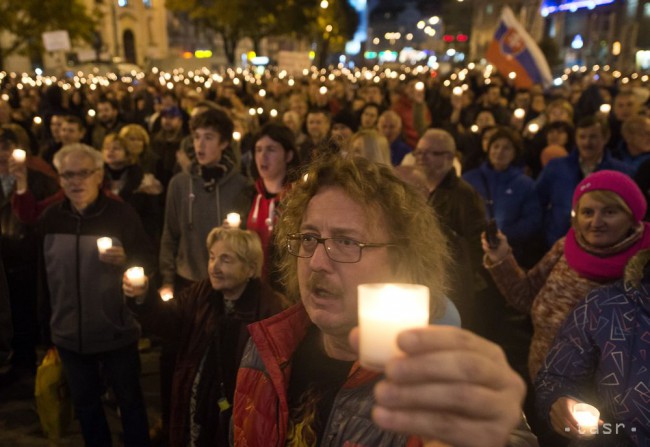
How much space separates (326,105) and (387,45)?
143 metres

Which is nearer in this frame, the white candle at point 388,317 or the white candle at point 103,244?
the white candle at point 388,317

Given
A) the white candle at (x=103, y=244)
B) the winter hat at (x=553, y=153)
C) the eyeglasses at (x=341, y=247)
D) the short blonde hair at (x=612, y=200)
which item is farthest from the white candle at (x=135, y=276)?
the winter hat at (x=553, y=153)

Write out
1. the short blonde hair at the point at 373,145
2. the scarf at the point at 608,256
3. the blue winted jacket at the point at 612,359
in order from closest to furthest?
the blue winted jacket at the point at 612,359 → the scarf at the point at 608,256 → the short blonde hair at the point at 373,145

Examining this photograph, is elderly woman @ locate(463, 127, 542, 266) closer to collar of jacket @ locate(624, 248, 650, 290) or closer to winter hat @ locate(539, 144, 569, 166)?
winter hat @ locate(539, 144, 569, 166)

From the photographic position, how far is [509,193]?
5.44 metres

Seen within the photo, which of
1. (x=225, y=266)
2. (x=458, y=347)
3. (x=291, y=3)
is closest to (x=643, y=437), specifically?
(x=458, y=347)

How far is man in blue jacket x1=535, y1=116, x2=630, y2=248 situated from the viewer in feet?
17.6

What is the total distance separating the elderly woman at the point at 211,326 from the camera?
9.87 feet

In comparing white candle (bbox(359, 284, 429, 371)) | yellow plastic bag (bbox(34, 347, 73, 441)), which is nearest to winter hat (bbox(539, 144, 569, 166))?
yellow plastic bag (bbox(34, 347, 73, 441))

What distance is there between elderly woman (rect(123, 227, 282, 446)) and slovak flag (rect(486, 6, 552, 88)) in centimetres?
1070

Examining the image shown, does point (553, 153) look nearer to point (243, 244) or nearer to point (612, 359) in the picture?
point (243, 244)

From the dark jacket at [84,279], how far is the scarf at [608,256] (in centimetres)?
253

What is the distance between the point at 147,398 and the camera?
475 cm

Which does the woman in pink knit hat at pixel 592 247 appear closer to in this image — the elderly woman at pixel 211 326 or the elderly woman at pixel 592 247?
the elderly woman at pixel 592 247
